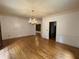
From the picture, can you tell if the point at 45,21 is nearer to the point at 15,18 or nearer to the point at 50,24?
the point at 50,24

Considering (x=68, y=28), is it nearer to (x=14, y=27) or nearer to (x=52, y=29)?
(x=52, y=29)

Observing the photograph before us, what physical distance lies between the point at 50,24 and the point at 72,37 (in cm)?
280

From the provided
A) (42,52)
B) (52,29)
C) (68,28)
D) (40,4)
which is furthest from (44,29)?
(40,4)

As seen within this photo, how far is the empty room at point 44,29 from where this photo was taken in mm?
3312

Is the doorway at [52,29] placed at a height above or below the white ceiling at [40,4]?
below

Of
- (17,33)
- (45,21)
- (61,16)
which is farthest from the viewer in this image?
(17,33)

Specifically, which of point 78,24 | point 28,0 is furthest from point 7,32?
point 78,24

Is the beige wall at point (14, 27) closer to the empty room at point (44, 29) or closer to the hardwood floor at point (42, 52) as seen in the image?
the empty room at point (44, 29)

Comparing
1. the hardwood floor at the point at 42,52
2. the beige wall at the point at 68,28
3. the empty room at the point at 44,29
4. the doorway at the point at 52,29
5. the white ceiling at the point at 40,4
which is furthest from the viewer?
the doorway at the point at 52,29

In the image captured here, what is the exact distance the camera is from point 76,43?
15.3 ft

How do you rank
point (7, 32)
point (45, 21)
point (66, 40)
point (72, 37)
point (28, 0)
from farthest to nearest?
point (45, 21) → point (7, 32) → point (66, 40) → point (72, 37) → point (28, 0)

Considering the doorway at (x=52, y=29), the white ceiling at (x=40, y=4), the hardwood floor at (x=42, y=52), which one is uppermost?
the white ceiling at (x=40, y=4)

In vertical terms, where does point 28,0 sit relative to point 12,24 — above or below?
above

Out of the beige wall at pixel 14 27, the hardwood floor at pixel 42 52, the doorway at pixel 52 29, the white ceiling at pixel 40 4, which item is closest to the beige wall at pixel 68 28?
the hardwood floor at pixel 42 52
